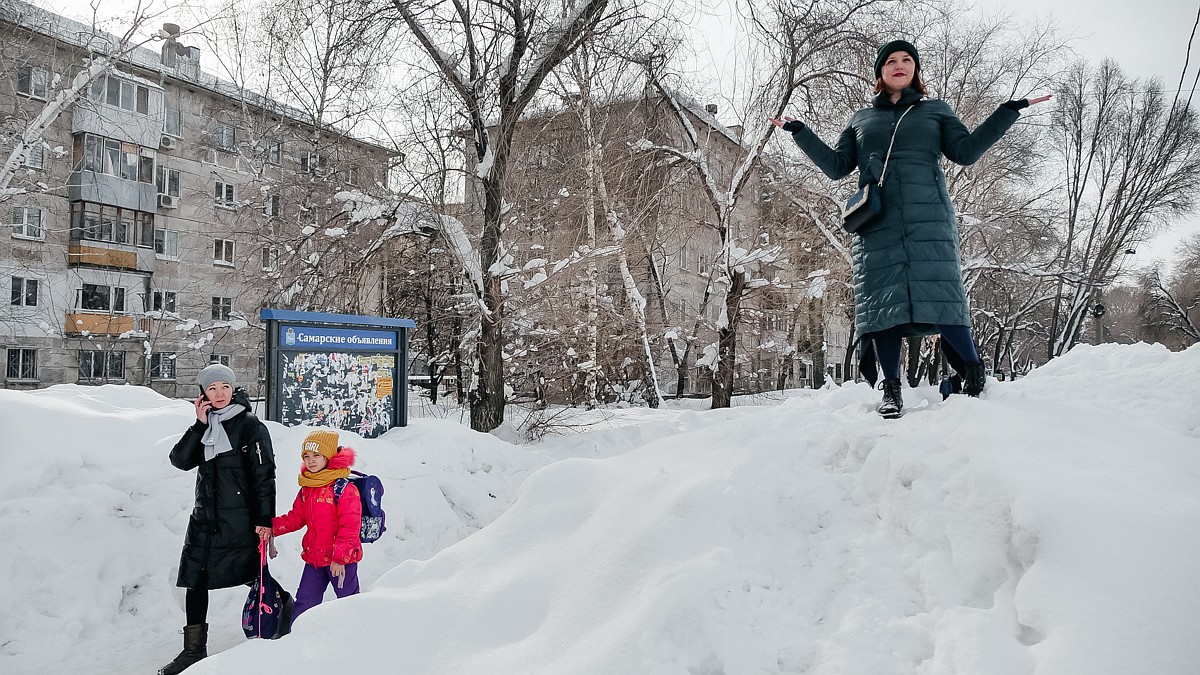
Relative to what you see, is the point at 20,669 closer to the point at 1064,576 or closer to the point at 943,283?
the point at 1064,576

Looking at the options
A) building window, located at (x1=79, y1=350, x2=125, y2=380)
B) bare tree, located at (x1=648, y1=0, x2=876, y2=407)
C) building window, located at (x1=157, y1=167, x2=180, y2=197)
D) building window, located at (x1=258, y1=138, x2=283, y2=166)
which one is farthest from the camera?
building window, located at (x1=157, y1=167, x2=180, y2=197)

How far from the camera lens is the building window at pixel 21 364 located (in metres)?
24.2

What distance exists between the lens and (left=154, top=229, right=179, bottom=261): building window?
28.5 m

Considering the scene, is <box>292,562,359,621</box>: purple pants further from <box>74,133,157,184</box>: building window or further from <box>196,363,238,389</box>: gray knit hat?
<box>74,133,157,184</box>: building window

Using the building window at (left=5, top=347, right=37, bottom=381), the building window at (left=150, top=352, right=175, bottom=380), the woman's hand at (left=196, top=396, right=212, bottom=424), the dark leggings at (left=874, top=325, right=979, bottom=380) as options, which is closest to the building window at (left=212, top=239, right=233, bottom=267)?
the building window at (left=150, top=352, right=175, bottom=380)

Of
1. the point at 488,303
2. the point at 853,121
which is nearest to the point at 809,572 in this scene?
the point at 853,121

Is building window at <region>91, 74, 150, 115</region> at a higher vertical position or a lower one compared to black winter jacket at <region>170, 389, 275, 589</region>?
higher

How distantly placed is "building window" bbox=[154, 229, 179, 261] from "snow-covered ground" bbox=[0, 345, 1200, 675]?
2798 centimetres

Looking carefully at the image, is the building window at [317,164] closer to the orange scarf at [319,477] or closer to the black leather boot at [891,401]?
the orange scarf at [319,477]

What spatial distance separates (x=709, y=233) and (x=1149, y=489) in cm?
2599

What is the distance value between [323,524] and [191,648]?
969 millimetres

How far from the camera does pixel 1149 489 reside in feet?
7.41

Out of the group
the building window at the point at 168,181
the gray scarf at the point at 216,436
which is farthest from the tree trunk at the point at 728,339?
the building window at the point at 168,181

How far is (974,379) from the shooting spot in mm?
4020
